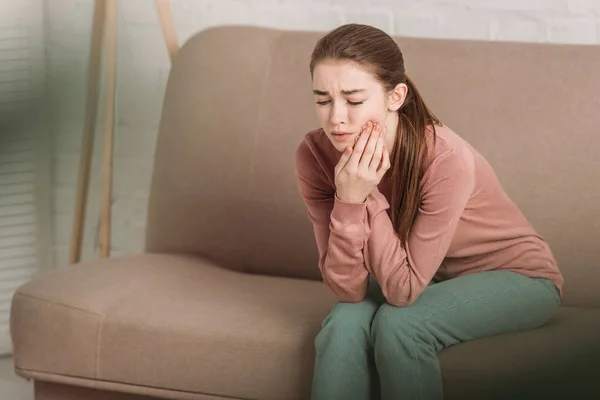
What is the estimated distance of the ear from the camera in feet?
4.73

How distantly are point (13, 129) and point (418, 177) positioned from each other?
1.22 m

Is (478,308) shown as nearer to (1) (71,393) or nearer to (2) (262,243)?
(2) (262,243)

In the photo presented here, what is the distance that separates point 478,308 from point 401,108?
1.23 ft

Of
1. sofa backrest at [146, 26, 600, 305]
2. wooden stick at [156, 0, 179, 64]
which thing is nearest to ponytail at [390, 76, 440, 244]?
sofa backrest at [146, 26, 600, 305]

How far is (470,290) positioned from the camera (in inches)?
57.7

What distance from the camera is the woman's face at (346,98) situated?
1395 millimetres

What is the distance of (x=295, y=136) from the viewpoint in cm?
208

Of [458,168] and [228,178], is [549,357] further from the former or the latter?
[228,178]

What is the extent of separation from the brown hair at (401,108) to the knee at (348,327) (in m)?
0.15

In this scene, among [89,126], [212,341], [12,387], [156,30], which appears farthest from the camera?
[156,30]

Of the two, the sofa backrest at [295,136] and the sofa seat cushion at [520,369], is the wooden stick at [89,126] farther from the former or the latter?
the sofa seat cushion at [520,369]

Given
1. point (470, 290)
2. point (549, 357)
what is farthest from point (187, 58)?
point (549, 357)

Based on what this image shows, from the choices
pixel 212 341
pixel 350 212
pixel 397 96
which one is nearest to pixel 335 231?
pixel 350 212

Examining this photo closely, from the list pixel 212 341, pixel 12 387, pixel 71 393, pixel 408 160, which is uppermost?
pixel 408 160
